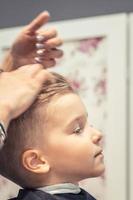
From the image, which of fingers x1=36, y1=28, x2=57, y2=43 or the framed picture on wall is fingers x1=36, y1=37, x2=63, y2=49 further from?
the framed picture on wall

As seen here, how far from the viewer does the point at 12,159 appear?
3.31 feet

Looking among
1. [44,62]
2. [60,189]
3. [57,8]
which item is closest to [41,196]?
[60,189]

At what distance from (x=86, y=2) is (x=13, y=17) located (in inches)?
13.4

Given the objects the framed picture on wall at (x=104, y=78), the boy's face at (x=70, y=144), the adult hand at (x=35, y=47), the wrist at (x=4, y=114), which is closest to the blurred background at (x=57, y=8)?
the framed picture on wall at (x=104, y=78)

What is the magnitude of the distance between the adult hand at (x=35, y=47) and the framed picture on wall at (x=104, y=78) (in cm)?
58

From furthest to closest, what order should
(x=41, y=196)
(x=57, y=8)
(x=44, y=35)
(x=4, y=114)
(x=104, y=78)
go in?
(x=57, y=8), (x=104, y=78), (x=44, y=35), (x=41, y=196), (x=4, y=114)

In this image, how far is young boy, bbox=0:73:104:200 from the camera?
1.00m

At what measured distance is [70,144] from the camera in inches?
39.3

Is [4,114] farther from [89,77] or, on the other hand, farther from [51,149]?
[89,77]

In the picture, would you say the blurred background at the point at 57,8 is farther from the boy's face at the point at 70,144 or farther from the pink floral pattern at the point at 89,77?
the boy's face at the point at 70,144

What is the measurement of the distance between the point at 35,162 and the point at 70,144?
0.09m

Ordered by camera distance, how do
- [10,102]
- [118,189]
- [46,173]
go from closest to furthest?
1. [10,102]
2. [46,173]
3. [118,189]

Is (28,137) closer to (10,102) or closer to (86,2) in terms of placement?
(10,102)

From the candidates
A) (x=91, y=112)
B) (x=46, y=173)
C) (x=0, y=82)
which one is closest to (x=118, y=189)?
(x=91, y=112)
